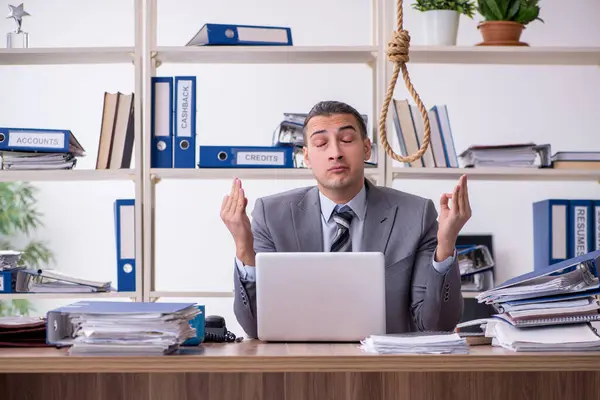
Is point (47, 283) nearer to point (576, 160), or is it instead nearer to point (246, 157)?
point (246, 157)

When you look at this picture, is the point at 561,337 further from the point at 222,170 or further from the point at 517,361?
the point at 222,170

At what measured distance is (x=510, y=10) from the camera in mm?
3301

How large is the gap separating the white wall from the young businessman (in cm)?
138

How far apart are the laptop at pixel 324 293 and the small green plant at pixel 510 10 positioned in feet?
6.04

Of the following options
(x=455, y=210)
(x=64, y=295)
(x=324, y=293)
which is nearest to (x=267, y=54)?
(x=64, y=295)

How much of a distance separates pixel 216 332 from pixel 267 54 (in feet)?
5.45

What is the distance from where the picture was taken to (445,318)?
2385mm

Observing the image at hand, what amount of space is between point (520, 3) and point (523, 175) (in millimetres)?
702

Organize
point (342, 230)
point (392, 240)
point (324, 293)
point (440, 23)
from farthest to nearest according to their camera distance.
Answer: point (440, 23) < point (342, 230) < point (392, 240) < point (324, 293)

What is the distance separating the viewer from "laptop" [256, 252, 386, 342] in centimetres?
180

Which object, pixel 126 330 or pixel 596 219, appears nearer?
pixel 126 330

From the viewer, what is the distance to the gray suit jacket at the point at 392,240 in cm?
238

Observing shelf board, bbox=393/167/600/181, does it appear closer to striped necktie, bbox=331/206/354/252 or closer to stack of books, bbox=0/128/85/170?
striped necktie, bbox=331/206/354/252

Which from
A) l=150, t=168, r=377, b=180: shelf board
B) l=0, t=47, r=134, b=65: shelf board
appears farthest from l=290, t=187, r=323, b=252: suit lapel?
l=0, t=47, r=134, b=65: shelf board
